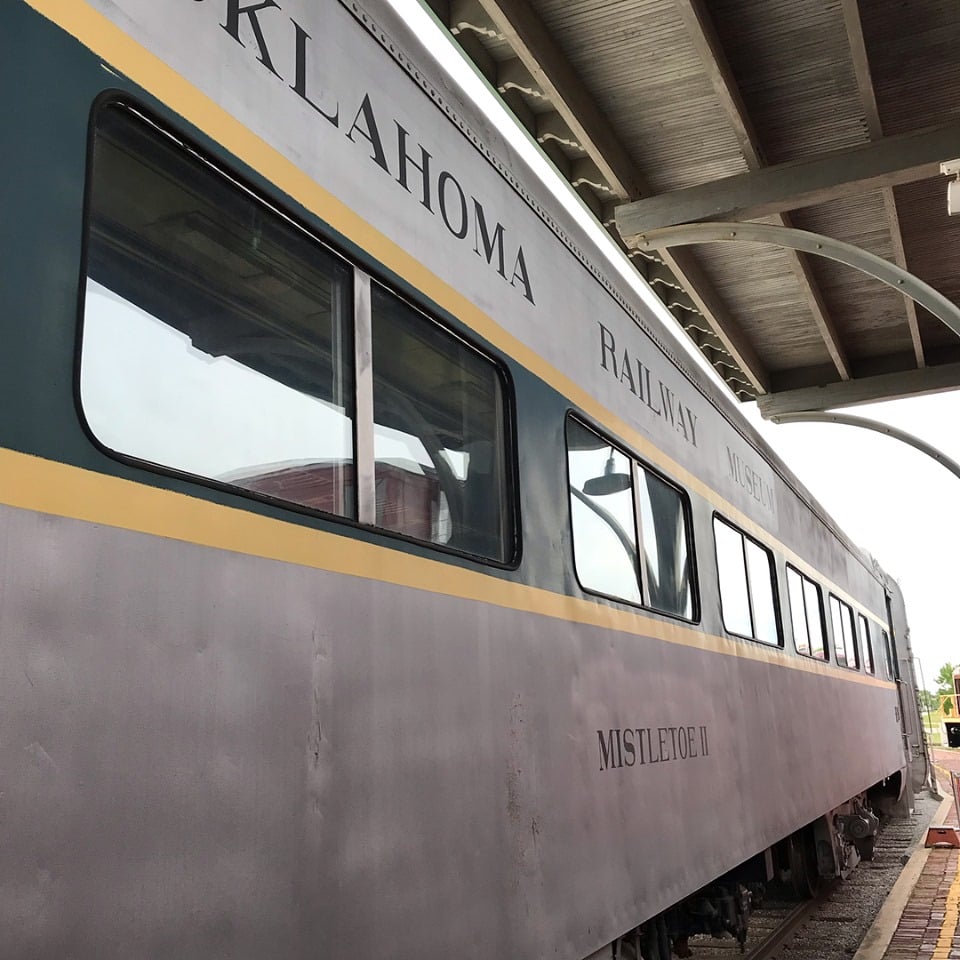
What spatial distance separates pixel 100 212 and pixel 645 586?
2959 mm

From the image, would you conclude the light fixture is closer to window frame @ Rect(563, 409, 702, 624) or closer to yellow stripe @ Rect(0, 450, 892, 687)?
window frame @ Rect(563, 409, 702, 624)

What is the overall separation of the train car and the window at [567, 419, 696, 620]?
0.03m

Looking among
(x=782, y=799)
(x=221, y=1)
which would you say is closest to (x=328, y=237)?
(x=221, y=1)

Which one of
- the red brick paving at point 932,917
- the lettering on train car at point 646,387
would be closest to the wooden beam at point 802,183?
the lettering on train car at point 646,387

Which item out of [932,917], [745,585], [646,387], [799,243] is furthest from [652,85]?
[932,917]

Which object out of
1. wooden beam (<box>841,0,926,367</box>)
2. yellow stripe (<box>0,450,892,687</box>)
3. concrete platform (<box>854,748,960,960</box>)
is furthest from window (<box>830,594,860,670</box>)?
yellow stripe (<box>0,450,892,687</box>)

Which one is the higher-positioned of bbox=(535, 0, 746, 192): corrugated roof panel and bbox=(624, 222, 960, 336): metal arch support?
bbox=(535, 0, 746, 192): corrugated roof panel

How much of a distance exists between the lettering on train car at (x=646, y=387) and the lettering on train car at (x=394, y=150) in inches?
31.8

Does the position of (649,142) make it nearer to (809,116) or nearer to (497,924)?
(809,116)

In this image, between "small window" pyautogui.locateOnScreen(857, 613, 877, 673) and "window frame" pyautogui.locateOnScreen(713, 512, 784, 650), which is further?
"small window" pyautogui.locateOnScreen(857, 613, 877, 673)

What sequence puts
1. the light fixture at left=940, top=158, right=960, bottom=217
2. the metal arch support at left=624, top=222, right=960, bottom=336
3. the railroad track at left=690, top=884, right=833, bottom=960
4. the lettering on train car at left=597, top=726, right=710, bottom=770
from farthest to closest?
1. the railroad track at left=690, top=884, right=833, bottom=960
2. the metal arch support at left=624, top=222, right=960, bottom=336
3. the light fixture at left=940, top=158, right=960, bottom=217
4. the lettering on train car at left=597, top=726, right=710, bottom=770

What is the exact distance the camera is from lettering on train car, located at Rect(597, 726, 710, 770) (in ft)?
12.0

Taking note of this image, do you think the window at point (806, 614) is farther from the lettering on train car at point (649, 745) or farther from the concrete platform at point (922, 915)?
the lettering on train car at point (649, 745)

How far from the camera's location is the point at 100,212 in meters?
1.88
